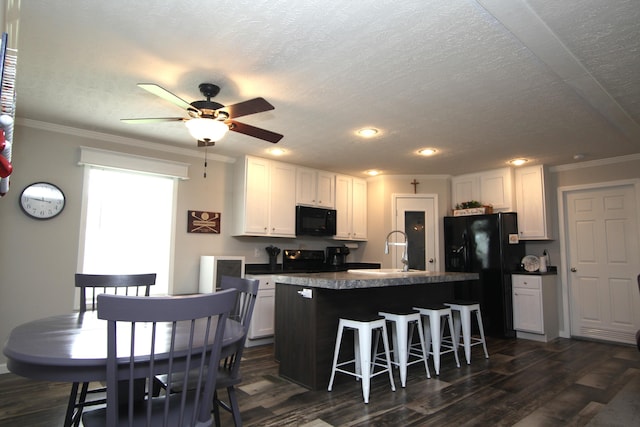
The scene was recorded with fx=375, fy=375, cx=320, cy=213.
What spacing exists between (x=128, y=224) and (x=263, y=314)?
1861 millimetres

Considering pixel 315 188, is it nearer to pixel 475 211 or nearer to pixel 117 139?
pixel 475 211

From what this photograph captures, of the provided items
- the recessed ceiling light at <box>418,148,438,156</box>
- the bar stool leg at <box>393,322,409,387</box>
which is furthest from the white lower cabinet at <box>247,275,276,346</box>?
the recessed ceiling light at <box>418,148,438,156</box>

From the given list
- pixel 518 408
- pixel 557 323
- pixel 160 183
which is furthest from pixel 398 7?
pixel 557 323

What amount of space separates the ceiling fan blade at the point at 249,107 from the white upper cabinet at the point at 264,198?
214 centimetres

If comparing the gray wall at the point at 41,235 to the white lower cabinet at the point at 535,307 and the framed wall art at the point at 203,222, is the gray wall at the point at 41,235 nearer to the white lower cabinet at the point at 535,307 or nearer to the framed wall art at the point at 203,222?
the framed wall art at the point at 203,222

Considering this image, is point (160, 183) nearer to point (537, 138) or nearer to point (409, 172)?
point (409, 172)

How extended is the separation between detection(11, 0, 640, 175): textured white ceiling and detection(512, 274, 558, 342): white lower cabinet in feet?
6.30

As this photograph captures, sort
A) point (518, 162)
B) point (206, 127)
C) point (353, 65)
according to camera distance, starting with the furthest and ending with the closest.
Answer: point (518, 162) → point (206, 127) → point (353, 65)

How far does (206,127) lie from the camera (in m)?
2.64

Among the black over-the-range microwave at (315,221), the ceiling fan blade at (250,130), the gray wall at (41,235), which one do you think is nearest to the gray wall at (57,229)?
the gray wall at (41,235)

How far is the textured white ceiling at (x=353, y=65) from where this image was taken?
77.9 inches

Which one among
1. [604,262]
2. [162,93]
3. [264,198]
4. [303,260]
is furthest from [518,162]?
[162,93]

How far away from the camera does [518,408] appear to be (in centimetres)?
270

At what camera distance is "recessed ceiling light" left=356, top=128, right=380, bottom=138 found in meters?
3.79
